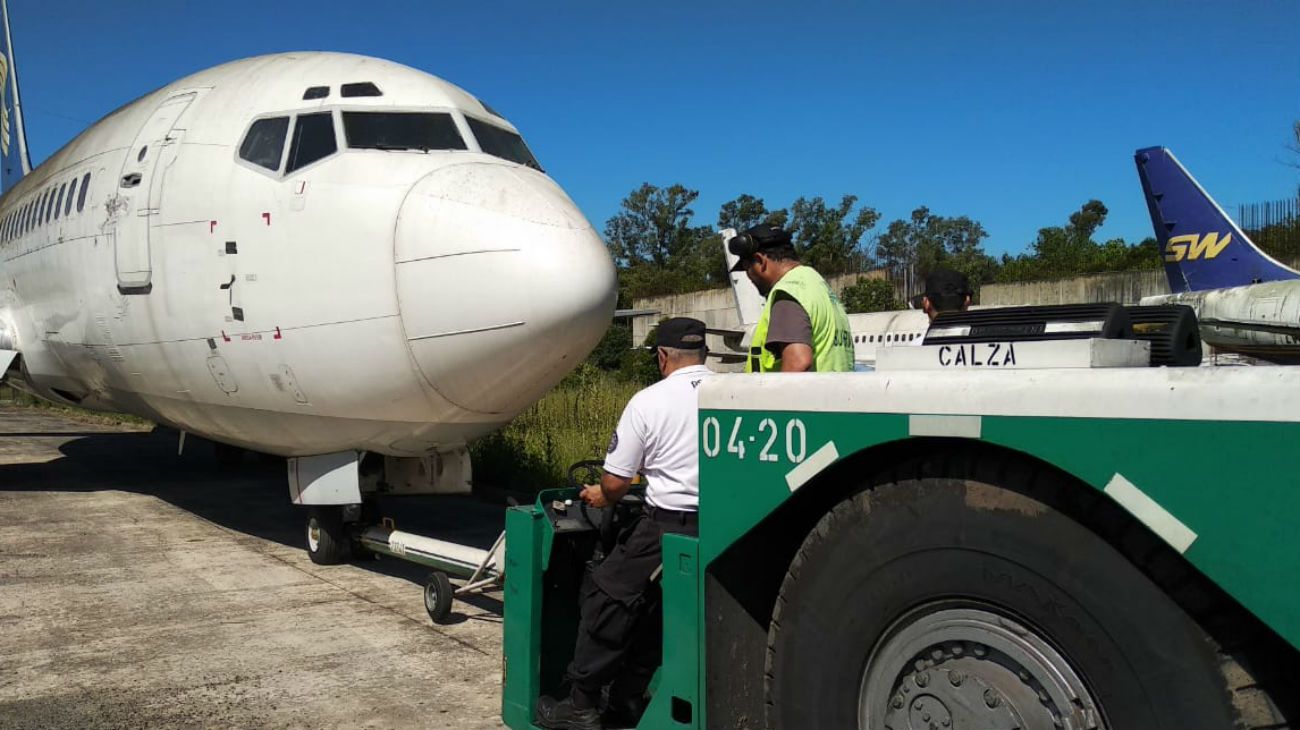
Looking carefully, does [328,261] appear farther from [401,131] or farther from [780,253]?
[780,253]

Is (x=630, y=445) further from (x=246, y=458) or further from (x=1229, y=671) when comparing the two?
(x=246, y=458)

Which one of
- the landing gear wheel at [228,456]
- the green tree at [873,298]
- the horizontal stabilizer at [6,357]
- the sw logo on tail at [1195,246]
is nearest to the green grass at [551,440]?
the landing gear wheel at [228,456]

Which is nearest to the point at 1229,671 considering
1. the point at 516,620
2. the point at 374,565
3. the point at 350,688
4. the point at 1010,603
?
the point at 1010,603

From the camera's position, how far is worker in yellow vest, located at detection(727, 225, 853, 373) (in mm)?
3461

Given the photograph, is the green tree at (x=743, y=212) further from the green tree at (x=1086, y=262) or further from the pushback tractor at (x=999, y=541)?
the pushback tractor at (x=999, y=541)

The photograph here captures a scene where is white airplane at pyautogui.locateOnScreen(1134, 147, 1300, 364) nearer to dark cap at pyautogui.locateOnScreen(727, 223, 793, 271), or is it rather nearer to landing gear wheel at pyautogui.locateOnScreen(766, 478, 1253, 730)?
dark cap at pyautogui.locateOnScreen(727, 223, 793, 271)

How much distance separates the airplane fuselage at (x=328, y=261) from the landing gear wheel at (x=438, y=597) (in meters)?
0.97

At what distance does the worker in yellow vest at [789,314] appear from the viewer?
136 inches

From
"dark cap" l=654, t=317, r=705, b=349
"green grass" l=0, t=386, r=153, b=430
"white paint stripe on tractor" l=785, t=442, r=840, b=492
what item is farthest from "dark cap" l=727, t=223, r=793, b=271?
"green grass" l=0, t=386, r=153, b=430

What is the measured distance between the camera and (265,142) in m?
6.95

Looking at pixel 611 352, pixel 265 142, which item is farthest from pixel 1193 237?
pixel 265 142

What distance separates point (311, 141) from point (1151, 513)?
20.2ft

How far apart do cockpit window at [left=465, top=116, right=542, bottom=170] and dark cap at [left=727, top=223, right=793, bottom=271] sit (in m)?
3.41

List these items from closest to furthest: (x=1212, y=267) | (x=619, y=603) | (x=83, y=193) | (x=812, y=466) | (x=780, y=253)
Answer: (x=812, y=466) → (x=619, y=603) → (x=780, y=253) → (x=83, y=193) → (x=1212, y=267)
